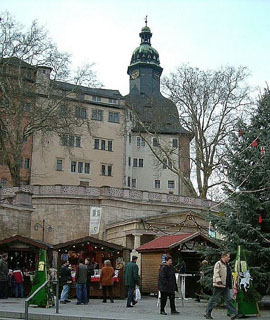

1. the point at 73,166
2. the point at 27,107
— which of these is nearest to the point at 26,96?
the point at 27,107

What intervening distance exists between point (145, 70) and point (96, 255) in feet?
197

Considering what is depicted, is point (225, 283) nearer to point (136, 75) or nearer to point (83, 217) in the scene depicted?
point (83, 217)

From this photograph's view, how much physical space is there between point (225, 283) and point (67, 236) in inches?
1043

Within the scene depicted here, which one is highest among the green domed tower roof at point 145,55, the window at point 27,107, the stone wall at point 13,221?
the green domed tower roof at point 145,55

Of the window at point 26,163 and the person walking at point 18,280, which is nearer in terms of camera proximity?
the person walking at point 18,280

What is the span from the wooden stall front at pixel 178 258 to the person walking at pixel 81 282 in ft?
15.8

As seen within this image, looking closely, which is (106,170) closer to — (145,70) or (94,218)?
(145,70)

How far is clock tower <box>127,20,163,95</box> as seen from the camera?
8206 cm

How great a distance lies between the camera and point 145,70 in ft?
274

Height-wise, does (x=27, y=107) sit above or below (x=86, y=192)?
above

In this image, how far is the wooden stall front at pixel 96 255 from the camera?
944 inches

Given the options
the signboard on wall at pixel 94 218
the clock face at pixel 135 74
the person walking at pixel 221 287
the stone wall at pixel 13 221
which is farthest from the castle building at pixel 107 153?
the person walking at pixel 221 287

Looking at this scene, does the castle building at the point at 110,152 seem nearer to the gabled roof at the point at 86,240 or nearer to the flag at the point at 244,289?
the gabled roof at the point at 86,240

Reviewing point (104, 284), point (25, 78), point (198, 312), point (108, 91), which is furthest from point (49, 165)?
point (198, 312)
